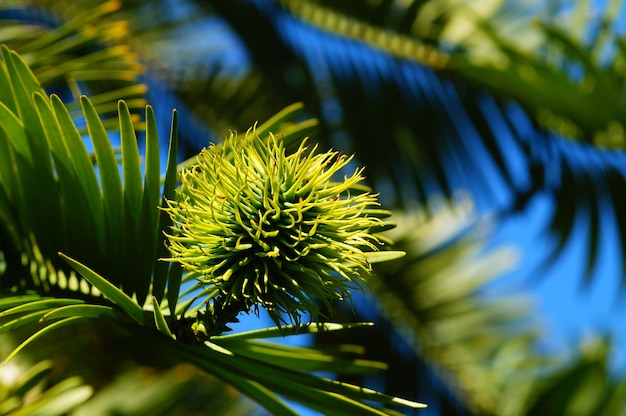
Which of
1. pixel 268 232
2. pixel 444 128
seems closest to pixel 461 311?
pixel 444 128

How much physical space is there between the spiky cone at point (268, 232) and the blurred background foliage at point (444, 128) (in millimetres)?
662

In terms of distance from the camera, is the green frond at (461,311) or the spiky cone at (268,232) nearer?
the spiky cone at (268,232)

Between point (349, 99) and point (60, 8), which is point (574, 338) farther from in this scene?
point (60, 8)

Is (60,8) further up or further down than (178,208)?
further up

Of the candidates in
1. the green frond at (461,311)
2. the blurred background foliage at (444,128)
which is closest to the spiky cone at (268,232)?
the blurred background foliage at (444,128)

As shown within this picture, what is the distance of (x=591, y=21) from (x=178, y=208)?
1.46 m

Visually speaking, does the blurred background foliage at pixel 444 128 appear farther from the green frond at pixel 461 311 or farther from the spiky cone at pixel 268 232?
the spiky cone at pixel 268 232

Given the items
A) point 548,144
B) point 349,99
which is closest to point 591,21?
point 548,144

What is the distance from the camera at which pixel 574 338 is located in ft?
7.36

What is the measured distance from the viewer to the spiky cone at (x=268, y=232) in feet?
2.05

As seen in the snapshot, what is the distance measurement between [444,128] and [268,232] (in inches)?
51.7

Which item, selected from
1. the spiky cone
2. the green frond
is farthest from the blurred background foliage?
the spiky cone

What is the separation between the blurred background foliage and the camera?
1.61 m

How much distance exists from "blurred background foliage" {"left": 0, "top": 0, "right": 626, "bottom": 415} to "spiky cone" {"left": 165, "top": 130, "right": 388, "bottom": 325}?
0.66 metres
